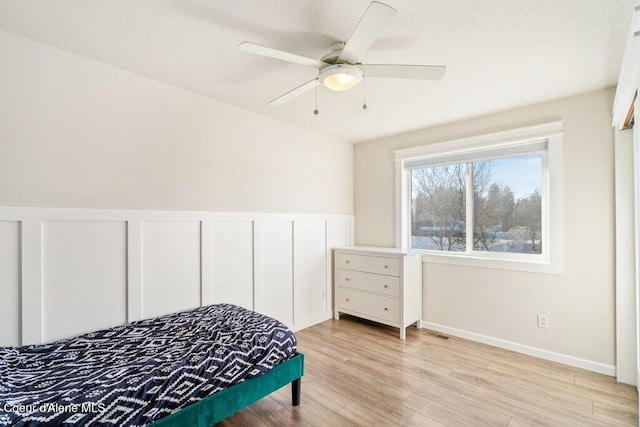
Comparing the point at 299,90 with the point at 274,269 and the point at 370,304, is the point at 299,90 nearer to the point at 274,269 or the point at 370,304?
the point at 274,269

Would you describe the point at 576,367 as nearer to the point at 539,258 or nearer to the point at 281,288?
the point at 539,258

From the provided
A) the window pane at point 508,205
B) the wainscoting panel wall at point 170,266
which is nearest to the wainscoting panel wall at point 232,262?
the wainscoting panel wall at point 170,266

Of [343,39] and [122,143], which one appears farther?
[122,143]

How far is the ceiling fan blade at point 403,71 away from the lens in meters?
1.73

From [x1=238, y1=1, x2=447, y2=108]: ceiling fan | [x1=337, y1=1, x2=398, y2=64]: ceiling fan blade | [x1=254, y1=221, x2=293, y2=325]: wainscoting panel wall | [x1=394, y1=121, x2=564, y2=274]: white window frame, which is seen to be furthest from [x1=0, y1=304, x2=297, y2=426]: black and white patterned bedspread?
[x1=394, y1=121, x2=564, y2=274]: white window frame

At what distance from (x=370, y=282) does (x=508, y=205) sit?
5.42ft

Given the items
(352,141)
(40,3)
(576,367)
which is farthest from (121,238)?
(576,367)

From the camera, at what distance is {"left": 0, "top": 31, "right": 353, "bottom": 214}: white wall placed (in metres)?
1.89

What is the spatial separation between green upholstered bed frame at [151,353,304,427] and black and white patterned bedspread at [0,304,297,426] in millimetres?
38

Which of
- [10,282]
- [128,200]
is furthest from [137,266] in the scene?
[10,282]

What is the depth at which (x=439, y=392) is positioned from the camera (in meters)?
2.26

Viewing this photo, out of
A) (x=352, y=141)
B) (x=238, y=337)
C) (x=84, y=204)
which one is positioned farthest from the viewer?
(x=352, y=141)

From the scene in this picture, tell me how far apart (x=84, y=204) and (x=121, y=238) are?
326 mm

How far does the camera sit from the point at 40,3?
1590 mm
